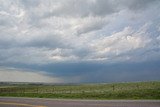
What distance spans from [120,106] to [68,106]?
435 centimetres

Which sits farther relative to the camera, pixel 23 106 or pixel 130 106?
pixel 23 106

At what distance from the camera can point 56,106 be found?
942 inches

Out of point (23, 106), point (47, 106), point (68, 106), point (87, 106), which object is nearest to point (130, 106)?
point (87, 106)

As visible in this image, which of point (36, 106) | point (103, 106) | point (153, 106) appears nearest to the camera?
point (153, 106)

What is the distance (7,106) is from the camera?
25.1 metres

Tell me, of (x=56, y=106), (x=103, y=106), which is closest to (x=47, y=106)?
(x=56, y=106)

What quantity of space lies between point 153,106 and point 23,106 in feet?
36.1

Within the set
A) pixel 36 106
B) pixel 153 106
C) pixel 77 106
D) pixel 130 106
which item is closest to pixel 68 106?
pixel 77 106

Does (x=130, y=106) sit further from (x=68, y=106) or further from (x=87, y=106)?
(x=68, y=106)

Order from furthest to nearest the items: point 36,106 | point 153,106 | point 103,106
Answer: point 36,106, point 103,106, point 153,106

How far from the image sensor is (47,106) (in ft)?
78.5

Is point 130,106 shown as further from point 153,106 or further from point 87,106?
point 87,106

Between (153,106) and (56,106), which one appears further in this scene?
(56,106)

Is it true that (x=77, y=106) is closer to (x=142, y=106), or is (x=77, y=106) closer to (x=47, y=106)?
(x=47, y=106)
